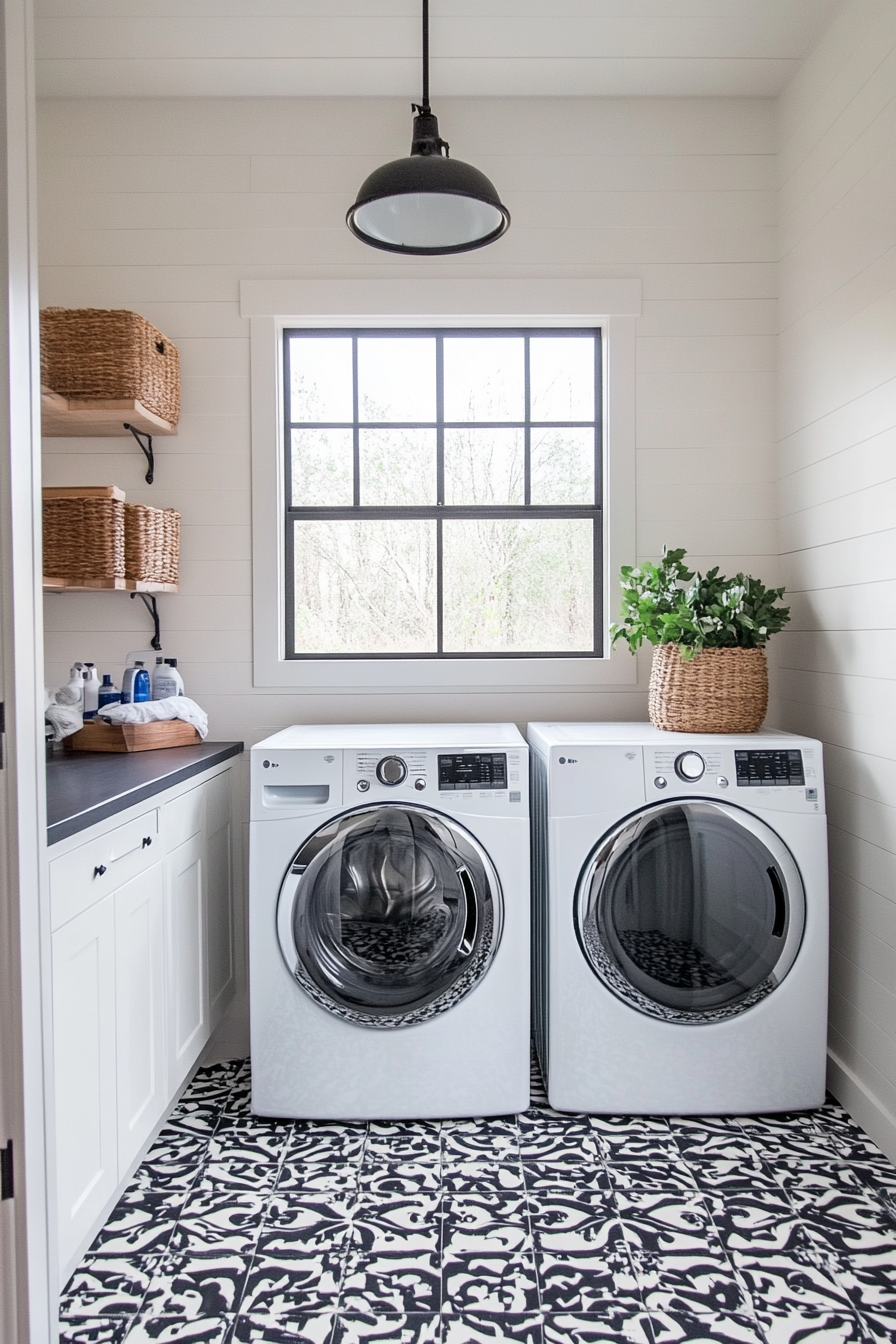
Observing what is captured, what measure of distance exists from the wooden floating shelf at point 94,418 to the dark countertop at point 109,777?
Answer: 0.92m

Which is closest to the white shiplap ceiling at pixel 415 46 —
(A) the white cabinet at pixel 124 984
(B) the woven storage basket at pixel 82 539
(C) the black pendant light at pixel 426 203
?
(C) the black pendant light at pixel 426 203

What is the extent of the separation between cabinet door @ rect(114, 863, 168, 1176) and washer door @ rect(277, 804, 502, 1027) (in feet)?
1.05

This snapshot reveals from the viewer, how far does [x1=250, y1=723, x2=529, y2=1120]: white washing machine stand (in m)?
2.17

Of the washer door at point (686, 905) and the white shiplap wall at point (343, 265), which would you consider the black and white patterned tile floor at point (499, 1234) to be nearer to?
the washer door at point (686, 905)

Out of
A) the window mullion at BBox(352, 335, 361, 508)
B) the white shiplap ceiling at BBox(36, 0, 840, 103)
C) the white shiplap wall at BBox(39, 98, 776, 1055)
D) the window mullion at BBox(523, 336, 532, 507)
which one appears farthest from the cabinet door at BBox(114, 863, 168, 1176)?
the white shiplap ceiling at BBox(36, 0, 840, 103)

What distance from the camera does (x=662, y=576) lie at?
246cm

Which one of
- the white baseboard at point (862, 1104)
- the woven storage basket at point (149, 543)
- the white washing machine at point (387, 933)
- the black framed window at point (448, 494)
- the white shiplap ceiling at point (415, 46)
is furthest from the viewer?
the black framed window at point (448, 494)

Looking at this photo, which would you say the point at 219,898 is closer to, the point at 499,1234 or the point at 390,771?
the point at 390,771

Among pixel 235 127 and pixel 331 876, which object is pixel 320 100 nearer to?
pixel 235 127

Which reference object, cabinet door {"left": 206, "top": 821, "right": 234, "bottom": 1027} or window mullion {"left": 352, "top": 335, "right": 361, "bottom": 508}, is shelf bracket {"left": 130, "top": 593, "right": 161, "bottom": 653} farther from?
window mullion {"left": 352, "top": 335, "right": 361, "bottom": 508}

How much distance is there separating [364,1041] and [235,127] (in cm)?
277

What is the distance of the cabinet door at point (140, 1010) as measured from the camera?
1743mm

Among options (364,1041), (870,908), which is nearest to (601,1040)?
(364,1041)

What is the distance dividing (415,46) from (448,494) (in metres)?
1.27
